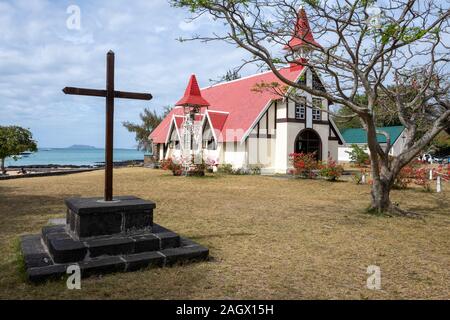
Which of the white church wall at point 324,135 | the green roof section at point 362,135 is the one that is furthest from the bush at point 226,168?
the green roof section at point 362,135

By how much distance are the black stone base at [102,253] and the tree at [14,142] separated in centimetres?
2240

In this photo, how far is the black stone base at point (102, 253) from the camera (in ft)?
17.0

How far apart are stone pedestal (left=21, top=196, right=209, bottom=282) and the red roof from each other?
16542mm

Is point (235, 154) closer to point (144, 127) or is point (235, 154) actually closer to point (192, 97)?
point (192, 97)

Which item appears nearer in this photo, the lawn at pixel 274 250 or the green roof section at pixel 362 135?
the lawn at pixel 274 250

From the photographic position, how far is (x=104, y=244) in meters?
5.61

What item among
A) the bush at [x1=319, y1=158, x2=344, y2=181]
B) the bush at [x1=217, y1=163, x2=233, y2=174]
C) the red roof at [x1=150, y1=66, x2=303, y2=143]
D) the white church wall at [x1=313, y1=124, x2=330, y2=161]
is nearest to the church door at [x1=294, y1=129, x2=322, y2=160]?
the white church wall at [x1=313, y1=124, x2=330, y2=161]

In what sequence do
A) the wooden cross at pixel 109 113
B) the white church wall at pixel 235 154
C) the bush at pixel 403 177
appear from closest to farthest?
1. the wooden cross at pixel 109 113
2. the bush at pixel 403 177
3. the white church wall at pixel 235 154

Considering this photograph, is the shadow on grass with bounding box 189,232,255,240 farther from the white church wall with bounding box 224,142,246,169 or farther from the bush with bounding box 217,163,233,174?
the white church wall with bounding box 224,142,246,169

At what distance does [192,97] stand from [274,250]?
62.3ft

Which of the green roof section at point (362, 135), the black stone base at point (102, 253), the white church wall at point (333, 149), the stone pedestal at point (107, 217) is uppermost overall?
the green roof section at point (362, 135)

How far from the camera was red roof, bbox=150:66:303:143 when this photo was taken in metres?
25.0

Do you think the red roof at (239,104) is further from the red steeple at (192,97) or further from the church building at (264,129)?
the red steeple at (192,97)

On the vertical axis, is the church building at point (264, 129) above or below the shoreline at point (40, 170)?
above
